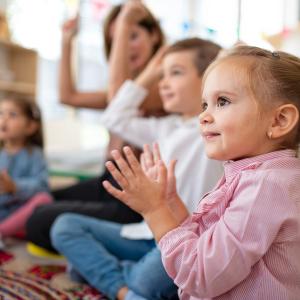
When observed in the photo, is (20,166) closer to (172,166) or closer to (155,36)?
(155,36)

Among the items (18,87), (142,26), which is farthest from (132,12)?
(18,87)

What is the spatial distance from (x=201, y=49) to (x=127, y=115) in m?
0.27

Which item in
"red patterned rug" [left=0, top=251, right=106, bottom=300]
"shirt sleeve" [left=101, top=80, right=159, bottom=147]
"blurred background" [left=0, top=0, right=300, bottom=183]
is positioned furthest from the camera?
"blurred background" [left=0, top=0, right=300, bottom=183]

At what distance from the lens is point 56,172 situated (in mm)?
2104

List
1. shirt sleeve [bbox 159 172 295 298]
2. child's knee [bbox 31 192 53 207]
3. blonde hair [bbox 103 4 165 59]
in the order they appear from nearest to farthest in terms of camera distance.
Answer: shirt sleeve [bbox 159 172 295 298]
blonde hair [bbox 103 4 165 59]
child's knee [bbox 31 192 53 207]

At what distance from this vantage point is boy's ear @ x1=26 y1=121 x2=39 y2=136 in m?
1.75

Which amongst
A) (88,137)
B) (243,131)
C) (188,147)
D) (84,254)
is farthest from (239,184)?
(88,137)

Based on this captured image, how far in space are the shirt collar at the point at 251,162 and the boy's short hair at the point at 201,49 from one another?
467 millimetres

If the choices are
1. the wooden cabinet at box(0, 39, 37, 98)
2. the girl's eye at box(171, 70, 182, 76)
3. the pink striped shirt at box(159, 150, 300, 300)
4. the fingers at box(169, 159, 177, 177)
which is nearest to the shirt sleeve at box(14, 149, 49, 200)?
the girl's eye at box(171, 70, 182, 76)

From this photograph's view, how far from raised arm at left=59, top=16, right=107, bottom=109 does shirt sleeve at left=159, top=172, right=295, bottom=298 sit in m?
1.10

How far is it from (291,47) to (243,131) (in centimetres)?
58

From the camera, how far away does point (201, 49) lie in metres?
1.05

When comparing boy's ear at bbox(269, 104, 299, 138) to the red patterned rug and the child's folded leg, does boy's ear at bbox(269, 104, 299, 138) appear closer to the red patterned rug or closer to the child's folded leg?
the red patterned rug

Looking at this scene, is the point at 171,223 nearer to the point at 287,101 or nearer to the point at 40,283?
the point at 287,101
